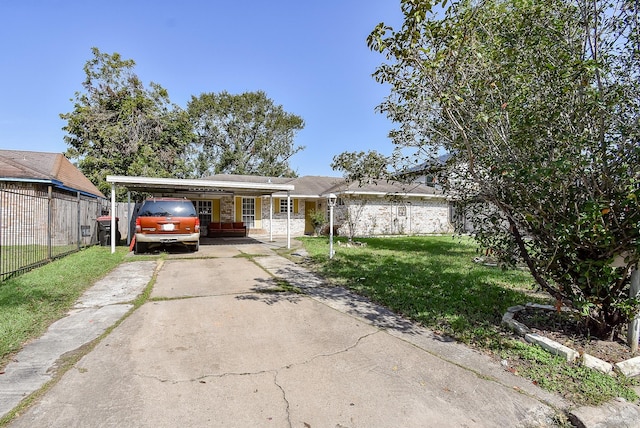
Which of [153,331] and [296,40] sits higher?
[296,40]

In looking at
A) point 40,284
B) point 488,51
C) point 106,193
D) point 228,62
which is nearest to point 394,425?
point 488,51

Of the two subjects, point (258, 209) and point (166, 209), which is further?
point (258, 209)

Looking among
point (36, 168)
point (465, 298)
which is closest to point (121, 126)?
point (36, 168)

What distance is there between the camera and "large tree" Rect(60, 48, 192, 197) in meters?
21.8

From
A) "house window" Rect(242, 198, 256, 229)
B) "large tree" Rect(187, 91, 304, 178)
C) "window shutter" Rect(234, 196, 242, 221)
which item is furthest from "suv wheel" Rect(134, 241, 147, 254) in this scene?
"large tree" Rect(187, 91, 304, 178)

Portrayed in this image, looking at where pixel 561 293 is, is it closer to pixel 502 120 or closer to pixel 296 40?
pixel 502 120

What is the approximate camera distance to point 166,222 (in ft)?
33.9

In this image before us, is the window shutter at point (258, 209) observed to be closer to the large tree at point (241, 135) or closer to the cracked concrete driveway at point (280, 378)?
the cracked concrete driveway at point (280, 378)

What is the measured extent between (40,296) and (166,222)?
→ 5.24 metres

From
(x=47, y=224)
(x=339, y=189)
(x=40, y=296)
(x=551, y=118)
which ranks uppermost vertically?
(x=339, y=189)

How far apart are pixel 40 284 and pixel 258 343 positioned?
4.97m

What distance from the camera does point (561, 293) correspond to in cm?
393

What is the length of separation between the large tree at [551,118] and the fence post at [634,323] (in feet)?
0.28

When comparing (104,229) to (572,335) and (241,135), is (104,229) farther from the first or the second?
(241,135)
